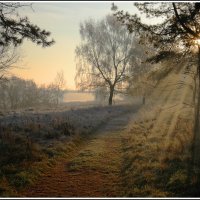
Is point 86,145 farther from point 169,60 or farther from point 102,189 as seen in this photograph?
point 102,189

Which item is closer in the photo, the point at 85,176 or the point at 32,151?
the point at 85,176

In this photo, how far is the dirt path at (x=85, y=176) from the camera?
9.62m

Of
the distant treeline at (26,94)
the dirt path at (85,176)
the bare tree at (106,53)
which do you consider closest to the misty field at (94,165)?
the dirt path at (85,176)

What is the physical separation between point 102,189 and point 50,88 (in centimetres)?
10148

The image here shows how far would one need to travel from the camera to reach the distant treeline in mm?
75375

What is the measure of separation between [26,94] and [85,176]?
71.5 meters

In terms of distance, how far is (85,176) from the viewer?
37.2 ft

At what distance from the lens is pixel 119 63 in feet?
156

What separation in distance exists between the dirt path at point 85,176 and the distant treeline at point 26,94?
5622 cm

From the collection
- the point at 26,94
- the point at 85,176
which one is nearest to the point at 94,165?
the point at 85,176

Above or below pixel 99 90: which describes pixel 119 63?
above

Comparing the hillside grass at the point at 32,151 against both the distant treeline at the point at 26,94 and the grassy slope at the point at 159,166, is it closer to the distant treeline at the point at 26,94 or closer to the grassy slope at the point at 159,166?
the grassy slope at the point at 159,166

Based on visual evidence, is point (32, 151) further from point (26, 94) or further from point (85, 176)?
point (26, 94)

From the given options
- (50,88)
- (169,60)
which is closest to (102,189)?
(169,60)
